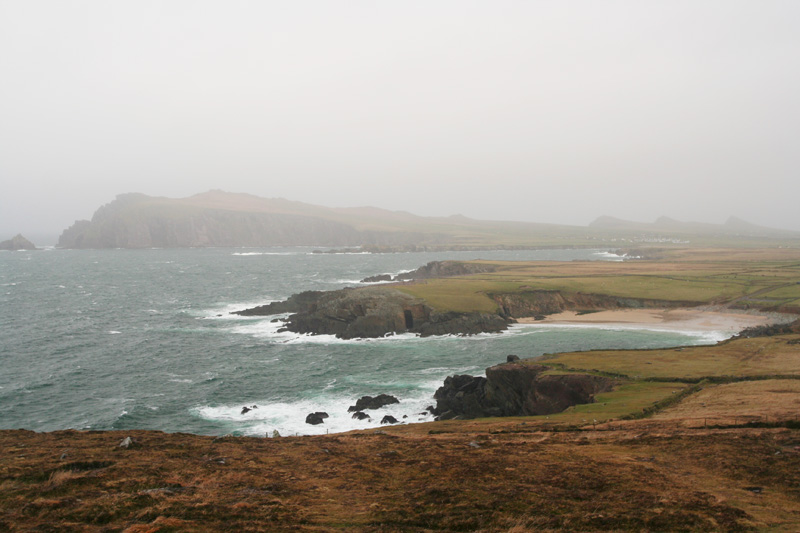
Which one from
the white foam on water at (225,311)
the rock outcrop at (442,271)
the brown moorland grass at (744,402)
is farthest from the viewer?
the rock outcrop at (442,271)

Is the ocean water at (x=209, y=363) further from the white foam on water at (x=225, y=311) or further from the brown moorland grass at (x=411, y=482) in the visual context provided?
the brown moorland grass at (x=411, y=482)

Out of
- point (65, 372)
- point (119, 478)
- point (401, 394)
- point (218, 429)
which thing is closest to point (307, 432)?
point (218, 429)

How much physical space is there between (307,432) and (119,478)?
19289mm

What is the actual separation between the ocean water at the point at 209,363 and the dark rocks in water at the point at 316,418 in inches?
19.9

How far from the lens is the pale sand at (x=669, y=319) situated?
6738cm

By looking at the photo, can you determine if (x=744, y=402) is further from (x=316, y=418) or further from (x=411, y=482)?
(x=316, y=418)

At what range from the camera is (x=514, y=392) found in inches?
1559

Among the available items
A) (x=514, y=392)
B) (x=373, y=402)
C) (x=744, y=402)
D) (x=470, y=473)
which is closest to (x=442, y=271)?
(x=373, y=402)

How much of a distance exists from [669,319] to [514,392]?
4459 centimetres

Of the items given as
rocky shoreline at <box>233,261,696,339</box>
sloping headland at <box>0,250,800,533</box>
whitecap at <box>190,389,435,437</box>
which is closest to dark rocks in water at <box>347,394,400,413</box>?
whitecap at <box>190,389,435,437</box>

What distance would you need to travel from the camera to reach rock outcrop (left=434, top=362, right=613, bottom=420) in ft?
Result: 120

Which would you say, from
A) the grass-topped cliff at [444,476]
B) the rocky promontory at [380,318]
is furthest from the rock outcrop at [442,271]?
the grass-topped cliff at [444,476]

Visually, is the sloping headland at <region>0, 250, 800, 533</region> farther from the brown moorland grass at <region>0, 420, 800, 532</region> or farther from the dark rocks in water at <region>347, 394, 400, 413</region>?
the dark rocks in water at <region>347, 394, 400, 413</region>

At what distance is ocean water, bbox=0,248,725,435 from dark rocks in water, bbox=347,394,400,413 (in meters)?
0.90
